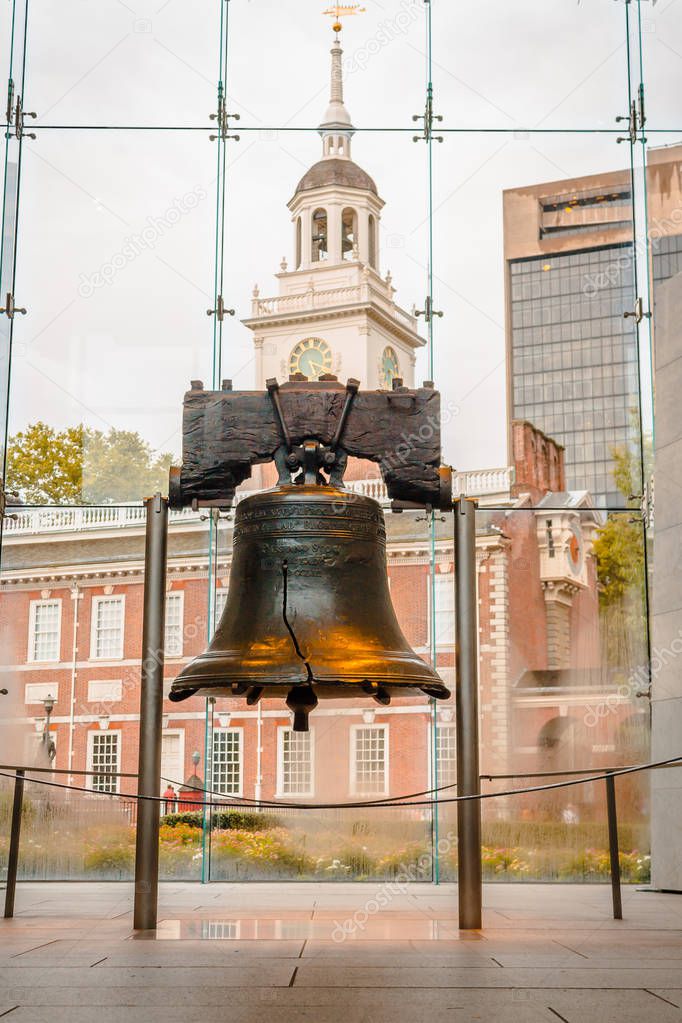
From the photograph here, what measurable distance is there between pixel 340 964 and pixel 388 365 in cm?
702

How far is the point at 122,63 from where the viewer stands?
11.5m

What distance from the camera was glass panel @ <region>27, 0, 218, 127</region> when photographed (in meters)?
11.3

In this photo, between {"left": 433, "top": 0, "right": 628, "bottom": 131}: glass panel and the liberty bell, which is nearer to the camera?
the liberty bell

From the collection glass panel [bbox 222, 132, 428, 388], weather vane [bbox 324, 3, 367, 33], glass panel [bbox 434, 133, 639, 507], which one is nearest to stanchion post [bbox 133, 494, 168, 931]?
glass panel [bbox 222, 132, 428, 388]

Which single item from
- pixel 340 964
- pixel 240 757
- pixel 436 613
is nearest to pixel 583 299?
pixel 436 613

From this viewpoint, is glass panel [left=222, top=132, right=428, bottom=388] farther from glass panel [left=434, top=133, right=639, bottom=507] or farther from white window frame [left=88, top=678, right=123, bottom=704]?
white window frame [left=88, top=678, right=123, bottom=704]

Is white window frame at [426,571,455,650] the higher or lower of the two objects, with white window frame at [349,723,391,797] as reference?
higher

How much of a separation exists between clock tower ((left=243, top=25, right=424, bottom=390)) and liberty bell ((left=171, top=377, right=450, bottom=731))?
18.2 ft

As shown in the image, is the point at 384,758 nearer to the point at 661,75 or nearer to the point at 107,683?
the point at 107,683

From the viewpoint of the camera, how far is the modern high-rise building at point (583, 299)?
1103 centimetres

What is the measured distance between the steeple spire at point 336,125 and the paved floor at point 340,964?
683cm

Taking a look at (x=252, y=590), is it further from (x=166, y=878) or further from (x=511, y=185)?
(x=511, y=185)

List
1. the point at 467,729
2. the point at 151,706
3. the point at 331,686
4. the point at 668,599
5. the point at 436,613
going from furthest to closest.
→ the point at 436,613
the point at 668,599
the point at 151,706
the point at 467,729
the point at 331,686

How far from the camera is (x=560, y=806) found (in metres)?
10.4
